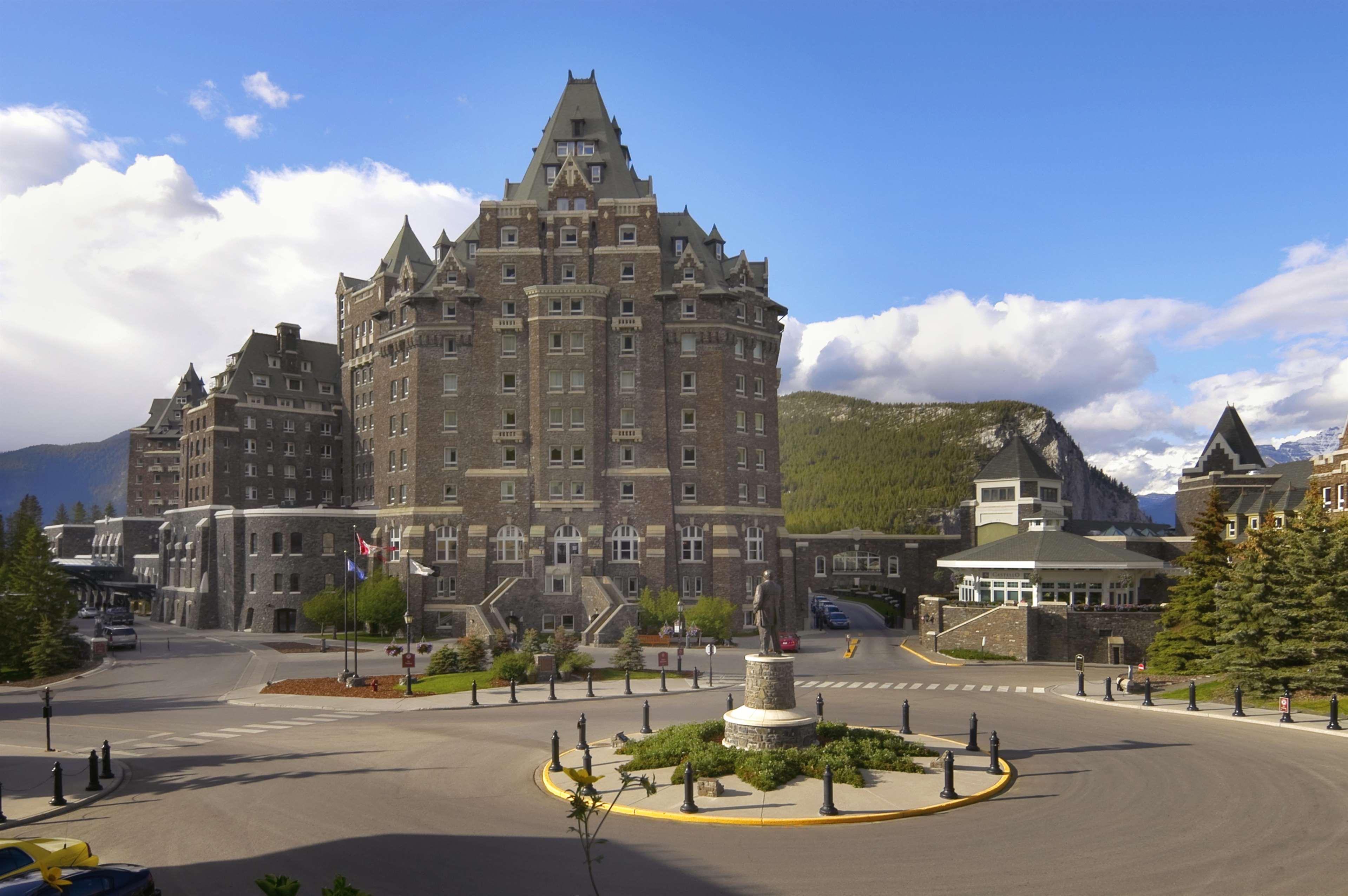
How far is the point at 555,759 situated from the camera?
23.2m

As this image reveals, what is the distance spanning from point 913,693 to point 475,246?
177 feet

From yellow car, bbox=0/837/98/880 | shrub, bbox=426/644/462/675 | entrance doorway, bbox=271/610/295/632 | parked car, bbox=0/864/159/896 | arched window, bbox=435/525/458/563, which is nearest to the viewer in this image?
parked car, bbox=0/864/159/896

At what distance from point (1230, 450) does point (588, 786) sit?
10557cm

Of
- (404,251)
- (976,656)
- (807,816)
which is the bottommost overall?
(976,656)

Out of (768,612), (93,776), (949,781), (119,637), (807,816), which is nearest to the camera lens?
(807,816)

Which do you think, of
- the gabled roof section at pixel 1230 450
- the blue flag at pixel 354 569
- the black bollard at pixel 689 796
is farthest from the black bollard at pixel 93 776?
the gabled roof section at pixel 1230 450

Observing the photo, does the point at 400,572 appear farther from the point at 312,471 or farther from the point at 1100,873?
the point at 1100,873

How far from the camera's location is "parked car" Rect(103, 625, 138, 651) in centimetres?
6206

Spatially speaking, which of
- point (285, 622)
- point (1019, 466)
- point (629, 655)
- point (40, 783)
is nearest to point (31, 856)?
point (40, 783)

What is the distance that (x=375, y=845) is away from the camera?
694 inches

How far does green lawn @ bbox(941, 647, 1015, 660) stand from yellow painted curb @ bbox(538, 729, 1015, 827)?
113 feet

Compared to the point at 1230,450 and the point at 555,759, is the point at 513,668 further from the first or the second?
the point at 1230,450

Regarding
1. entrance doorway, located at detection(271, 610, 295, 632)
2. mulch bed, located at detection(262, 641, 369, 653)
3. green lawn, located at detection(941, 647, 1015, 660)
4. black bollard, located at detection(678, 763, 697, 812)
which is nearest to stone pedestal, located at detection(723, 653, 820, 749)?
black bollard, located at detection(678, 763, 697, 812)

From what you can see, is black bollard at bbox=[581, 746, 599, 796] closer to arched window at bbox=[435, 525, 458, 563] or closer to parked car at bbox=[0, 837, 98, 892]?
parked car at bbox=[0, 837, 98, 892]
